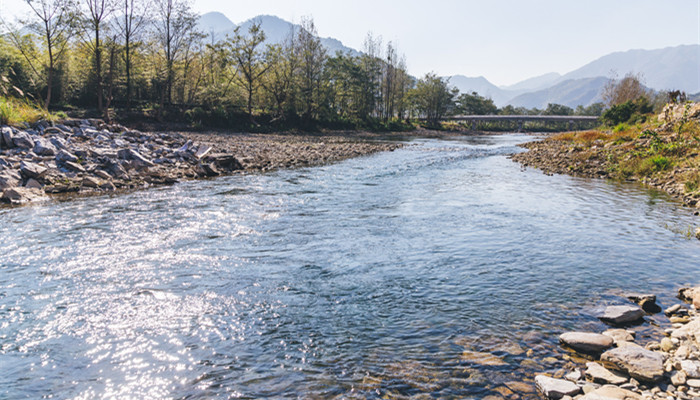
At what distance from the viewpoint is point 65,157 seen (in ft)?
54.5

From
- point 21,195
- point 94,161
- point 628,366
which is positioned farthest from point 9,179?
point 628,366

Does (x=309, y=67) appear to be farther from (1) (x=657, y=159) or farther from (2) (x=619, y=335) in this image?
(2) (x=619, y=335)

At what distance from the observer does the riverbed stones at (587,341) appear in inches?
198

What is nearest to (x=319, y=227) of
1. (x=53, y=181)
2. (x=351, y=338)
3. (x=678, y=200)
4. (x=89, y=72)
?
(x=351, y=338)

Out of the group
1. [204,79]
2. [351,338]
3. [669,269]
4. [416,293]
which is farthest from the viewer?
[204,79]

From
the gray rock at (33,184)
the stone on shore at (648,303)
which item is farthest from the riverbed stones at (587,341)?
the gray rock at (33,184)

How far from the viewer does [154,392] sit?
4.39 meters

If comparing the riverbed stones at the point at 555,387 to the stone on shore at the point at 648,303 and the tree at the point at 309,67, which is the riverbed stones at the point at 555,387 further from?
the tree at the point at 309,67

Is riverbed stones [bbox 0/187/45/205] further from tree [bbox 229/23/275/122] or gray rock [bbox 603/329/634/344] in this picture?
tree [bbox 229/23/275/122]

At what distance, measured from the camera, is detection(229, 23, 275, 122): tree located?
55.6 metres

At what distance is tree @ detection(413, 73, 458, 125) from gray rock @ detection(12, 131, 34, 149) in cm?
9999

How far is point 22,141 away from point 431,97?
107 m

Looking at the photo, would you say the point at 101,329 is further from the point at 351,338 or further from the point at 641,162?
the point at 641,162

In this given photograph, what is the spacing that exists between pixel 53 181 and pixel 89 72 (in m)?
37.5
